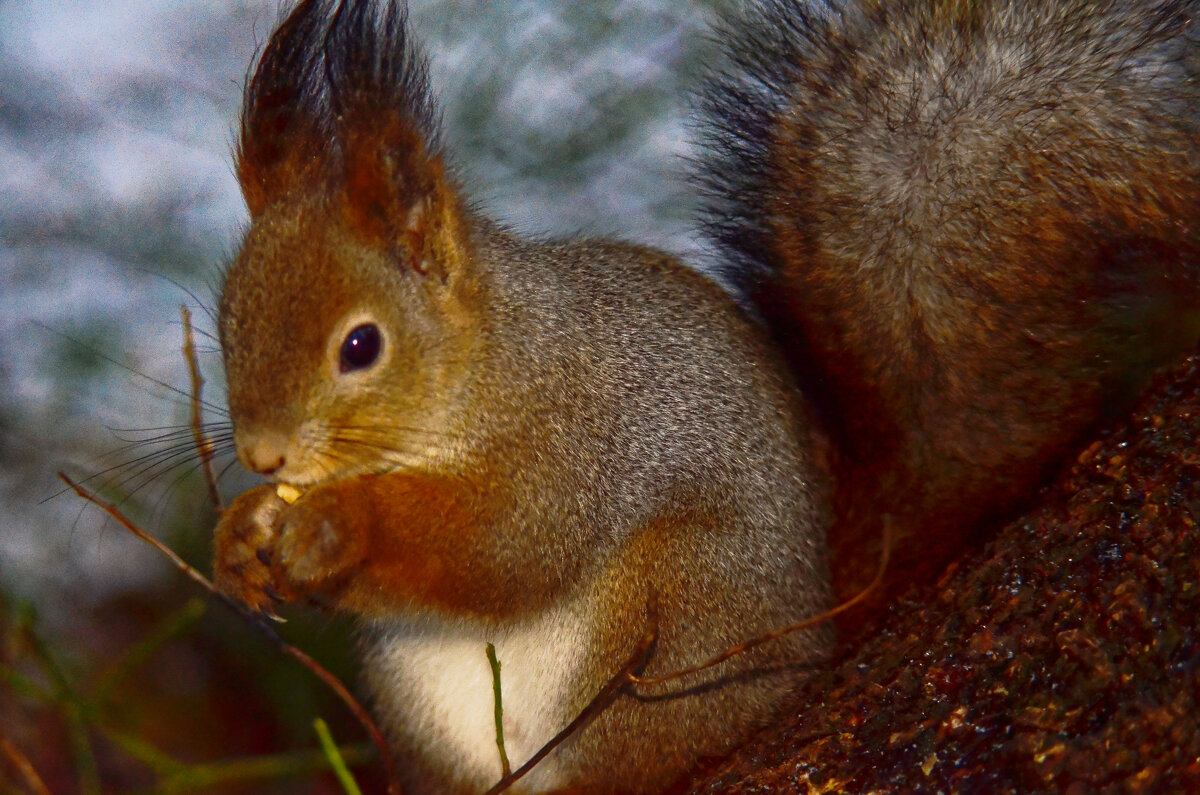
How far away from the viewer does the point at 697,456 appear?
1.25 meters

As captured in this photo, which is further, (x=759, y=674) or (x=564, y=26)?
(x=564, y=26)

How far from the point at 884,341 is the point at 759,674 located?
48 centimetres

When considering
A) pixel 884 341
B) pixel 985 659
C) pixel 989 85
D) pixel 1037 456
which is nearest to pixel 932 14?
pixel 989 85

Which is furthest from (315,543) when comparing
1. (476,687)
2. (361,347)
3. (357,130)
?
(357,130)

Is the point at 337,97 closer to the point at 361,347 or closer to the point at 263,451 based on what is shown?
the point at 361,347

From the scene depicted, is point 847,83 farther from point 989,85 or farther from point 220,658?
point 220,658

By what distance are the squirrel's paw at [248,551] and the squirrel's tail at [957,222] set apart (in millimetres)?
773

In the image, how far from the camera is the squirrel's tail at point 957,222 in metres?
1.07

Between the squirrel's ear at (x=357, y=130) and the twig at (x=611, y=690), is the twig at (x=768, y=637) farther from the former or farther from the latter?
the squirrel's ear at (x=357, y=130)

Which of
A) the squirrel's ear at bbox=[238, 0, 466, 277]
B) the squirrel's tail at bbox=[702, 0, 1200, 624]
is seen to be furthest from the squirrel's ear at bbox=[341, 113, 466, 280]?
the squirrel's tail at bbox=[702, 0, 1200, 624]

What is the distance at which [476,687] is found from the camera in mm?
1279

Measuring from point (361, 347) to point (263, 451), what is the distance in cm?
17

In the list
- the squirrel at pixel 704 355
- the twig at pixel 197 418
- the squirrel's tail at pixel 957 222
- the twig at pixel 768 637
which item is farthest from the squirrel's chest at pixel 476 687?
the squirrel's tail at pixel 957 222

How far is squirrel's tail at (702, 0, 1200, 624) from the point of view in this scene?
1.07 m
